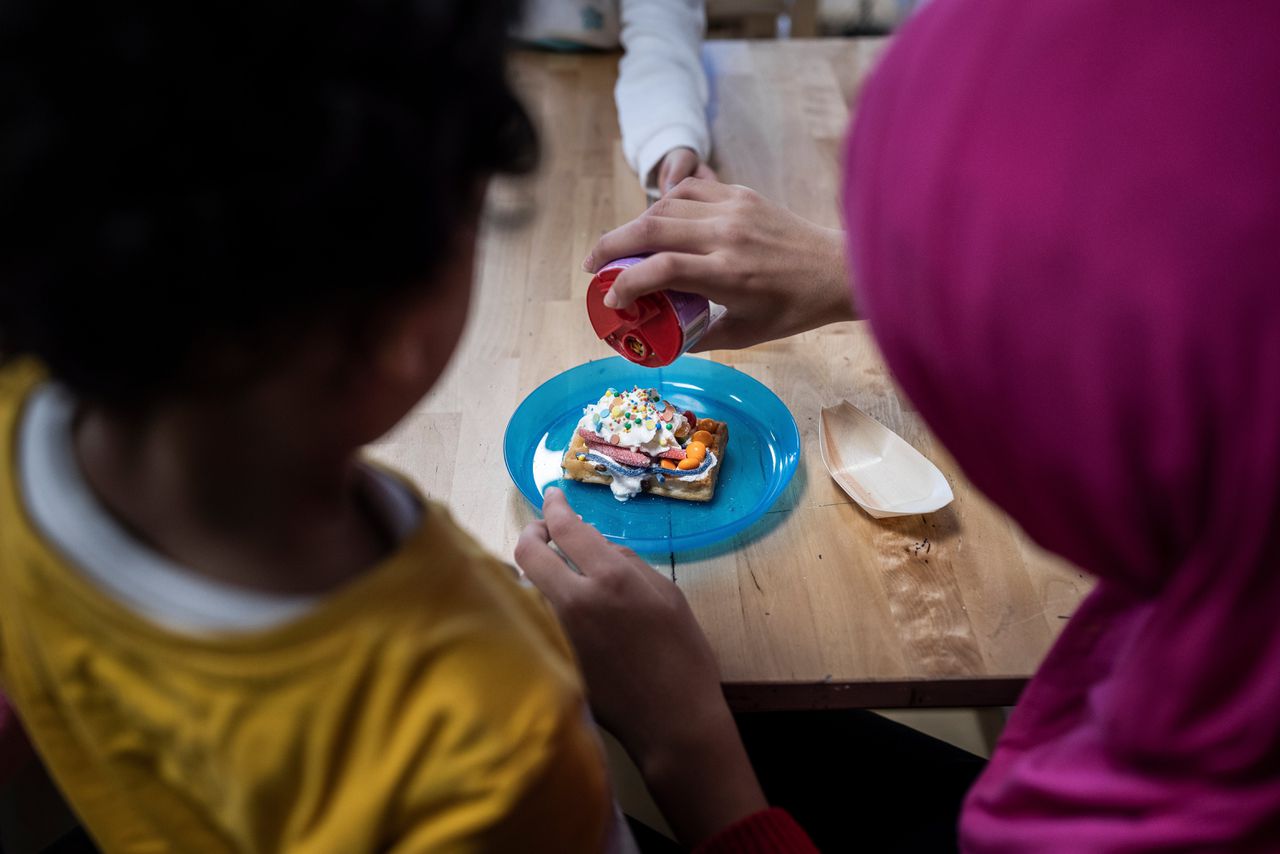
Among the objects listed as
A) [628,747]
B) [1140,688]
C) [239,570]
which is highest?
[239,570]

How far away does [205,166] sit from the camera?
37cm

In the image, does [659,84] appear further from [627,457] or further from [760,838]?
[760,838]

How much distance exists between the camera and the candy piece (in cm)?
101

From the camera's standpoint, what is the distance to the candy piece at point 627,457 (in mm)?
1006

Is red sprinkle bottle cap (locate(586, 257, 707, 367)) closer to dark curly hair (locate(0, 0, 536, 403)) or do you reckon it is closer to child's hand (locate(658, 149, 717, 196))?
child's hand (locate(658, 149, 717, 196))

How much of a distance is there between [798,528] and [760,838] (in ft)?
1.11

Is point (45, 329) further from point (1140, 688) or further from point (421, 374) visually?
point (1140, 688)

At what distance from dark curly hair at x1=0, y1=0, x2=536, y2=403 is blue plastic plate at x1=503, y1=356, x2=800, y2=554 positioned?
0.57 meters

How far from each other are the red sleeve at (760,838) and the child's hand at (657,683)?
23 millimetres

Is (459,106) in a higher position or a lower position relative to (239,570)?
higher

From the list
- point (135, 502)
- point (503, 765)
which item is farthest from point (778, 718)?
point (135, 502)

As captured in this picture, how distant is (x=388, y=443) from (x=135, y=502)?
0.55 metres

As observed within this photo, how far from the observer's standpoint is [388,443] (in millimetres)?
1042

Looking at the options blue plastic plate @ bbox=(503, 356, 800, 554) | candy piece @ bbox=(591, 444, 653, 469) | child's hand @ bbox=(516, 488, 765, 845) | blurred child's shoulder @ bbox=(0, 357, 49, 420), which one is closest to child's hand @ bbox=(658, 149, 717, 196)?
blue plastic plate @ bbox=(503, 356, 800, 554)
